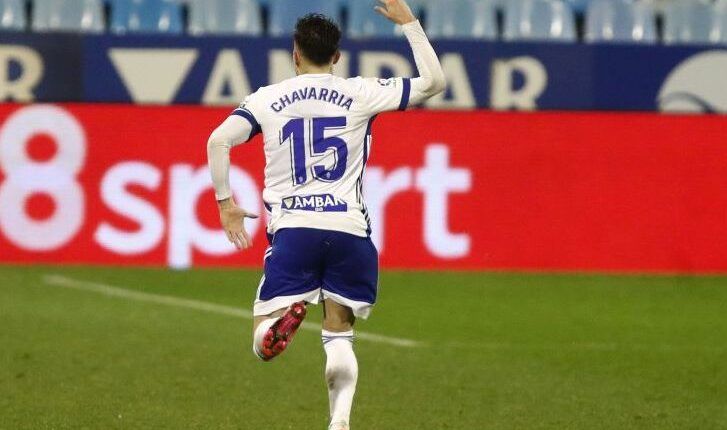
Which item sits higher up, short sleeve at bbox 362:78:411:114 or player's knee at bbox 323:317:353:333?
short sleeve at bbox 362:78:411:114

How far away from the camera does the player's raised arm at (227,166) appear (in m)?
5.55

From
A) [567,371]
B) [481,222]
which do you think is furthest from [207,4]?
[567,371]

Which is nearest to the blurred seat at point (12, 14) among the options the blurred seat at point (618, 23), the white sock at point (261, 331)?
the blurred seat at point (618, 23)

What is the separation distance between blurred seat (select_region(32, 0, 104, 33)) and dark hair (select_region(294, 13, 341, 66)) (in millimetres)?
9628

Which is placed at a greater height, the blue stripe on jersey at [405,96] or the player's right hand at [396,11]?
the player's right hand at [396,11]

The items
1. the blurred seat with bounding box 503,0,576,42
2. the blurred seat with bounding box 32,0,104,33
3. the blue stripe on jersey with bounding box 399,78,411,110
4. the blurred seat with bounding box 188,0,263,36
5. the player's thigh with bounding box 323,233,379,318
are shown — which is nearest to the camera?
the player's thigh with bounding box 323,233,379,318

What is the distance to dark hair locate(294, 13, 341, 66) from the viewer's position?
5.59m

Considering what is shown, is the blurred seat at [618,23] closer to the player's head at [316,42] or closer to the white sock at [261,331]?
the player's head at [316,42]

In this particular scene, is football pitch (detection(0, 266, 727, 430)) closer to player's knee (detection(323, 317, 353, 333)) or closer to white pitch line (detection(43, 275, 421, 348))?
white pitch line (detection(43, 275, 421, 348))

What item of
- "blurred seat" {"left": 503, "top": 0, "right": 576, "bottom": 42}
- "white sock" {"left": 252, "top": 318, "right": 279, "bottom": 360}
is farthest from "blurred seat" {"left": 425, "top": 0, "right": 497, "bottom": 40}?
"white sock" {"left": 252, "top": 318, "right": 279, "bottom": 360}

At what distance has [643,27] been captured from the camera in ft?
52.0

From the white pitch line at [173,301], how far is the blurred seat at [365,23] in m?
4.19

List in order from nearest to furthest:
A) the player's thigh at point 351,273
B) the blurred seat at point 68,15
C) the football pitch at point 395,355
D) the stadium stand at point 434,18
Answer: the player's thigh at point 351,273 → the football pitch at point 395,355 → the blurred seat at point 68,15 → the stadium stand at point 434,18

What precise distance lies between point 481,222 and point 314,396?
6357 millimetres
